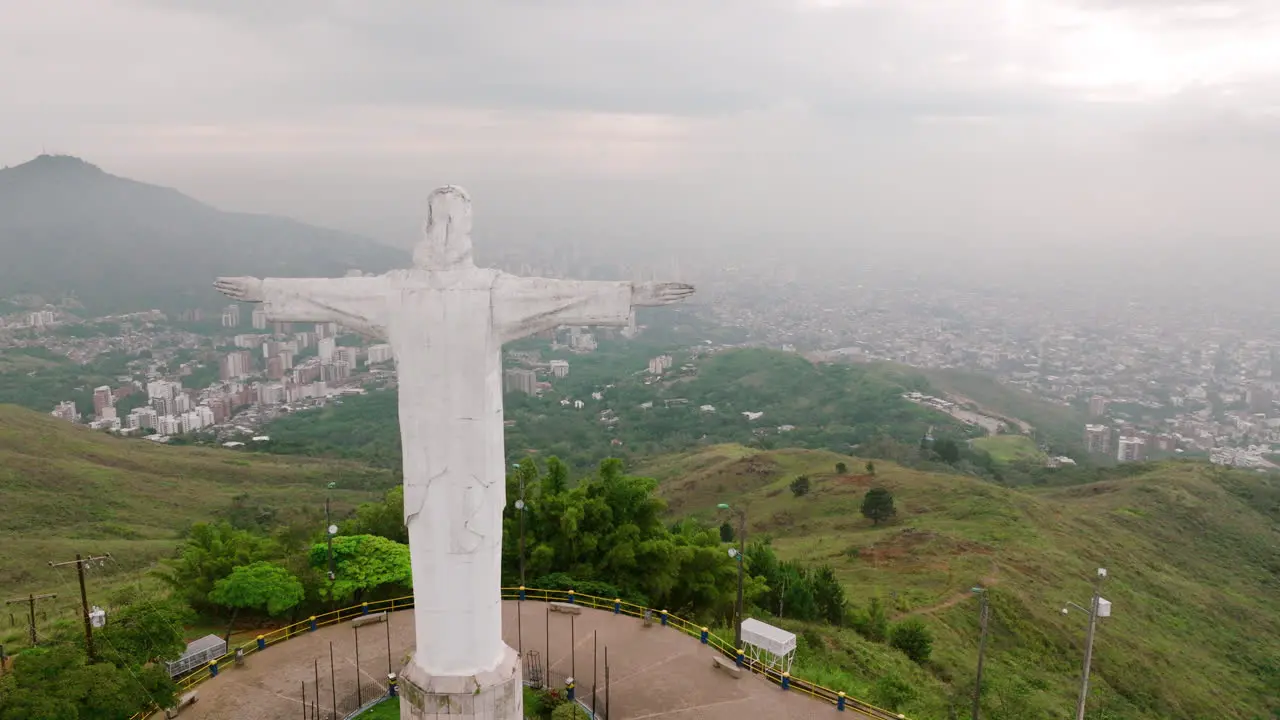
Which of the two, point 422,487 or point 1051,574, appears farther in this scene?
point 1051,574

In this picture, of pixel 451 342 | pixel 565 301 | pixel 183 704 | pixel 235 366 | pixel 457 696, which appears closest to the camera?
pixel 565 301

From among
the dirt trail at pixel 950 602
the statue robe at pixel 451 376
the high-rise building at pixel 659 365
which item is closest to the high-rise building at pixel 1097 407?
the high-rise building at pixel 659 365

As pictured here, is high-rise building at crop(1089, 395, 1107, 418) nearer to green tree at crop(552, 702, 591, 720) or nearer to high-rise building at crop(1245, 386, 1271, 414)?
high-rise building at crop(1245, 386, 1271, 414)

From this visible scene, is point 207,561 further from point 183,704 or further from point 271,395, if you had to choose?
point 271,395

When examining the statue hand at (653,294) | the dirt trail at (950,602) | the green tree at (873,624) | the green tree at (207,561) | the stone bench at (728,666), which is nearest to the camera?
the statue hand at (653,294)

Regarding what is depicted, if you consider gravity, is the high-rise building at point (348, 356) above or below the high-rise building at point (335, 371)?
above

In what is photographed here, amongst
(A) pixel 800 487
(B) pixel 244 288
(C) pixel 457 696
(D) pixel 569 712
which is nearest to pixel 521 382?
(A) pixel 800 487

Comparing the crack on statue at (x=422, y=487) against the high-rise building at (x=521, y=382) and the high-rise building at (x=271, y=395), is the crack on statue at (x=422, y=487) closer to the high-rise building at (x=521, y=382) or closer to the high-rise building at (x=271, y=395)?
the high-rise building at (x=521, y=382)
